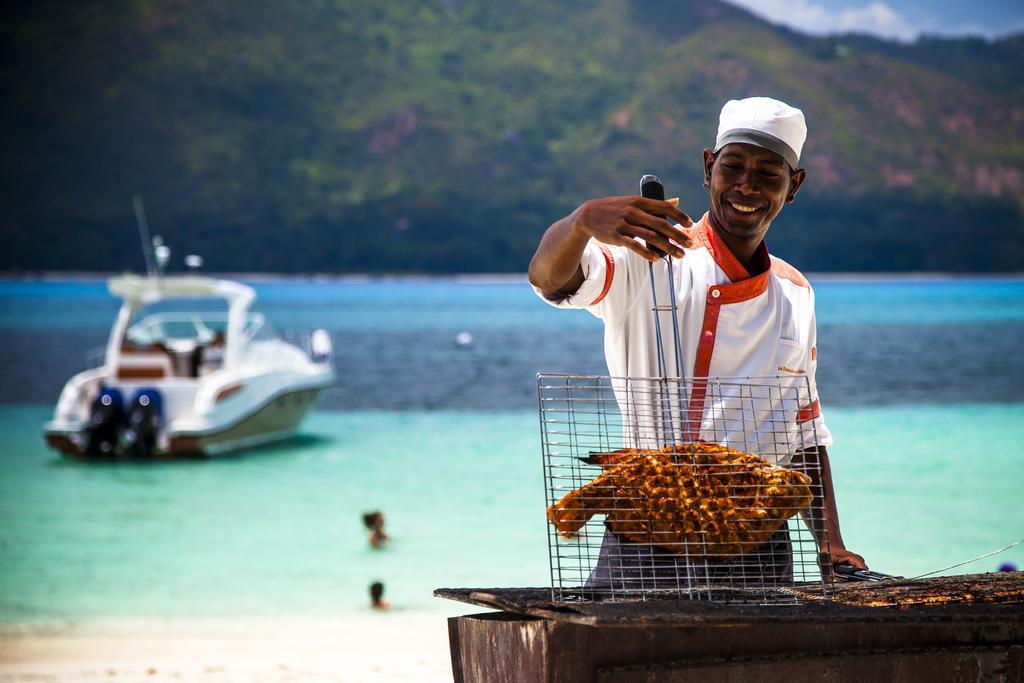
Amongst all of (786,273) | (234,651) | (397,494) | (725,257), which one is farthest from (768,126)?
(397,494)

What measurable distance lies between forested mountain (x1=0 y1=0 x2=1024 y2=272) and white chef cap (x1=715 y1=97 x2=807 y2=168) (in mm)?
79738

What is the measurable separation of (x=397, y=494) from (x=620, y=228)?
1562 cm

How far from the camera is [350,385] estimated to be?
3400 centimetres

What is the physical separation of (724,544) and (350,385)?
1269 inches

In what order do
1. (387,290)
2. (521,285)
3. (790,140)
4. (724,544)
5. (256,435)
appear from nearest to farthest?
(724,544) < (790,140) < (256,435) < (387,290) < (521,285)

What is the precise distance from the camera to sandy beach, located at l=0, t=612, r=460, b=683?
7.71 meters

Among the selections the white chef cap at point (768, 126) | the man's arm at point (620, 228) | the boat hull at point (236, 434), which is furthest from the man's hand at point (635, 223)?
the boat hull at point (236, 434)

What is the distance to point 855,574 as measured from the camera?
2613 mm

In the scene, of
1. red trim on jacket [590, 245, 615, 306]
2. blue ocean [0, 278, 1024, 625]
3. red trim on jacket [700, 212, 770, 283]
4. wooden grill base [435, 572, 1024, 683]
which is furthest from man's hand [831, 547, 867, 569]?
blue ocean [0, 278, 1024, 625]

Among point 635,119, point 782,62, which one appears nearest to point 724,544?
point 635,119

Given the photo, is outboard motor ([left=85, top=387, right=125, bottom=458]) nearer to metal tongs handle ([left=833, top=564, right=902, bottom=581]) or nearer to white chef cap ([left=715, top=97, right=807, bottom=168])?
metal tongs handle ([left=833, top=564, right=902, bottom=581])

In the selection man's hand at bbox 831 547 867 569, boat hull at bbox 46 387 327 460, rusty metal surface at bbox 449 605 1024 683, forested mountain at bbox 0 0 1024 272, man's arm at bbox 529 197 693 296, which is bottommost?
rusty metal surface at bbox 449 605 1024 683

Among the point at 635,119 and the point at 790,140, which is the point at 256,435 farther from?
the point at 635,119

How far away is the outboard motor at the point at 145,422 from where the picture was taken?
16.6 m
